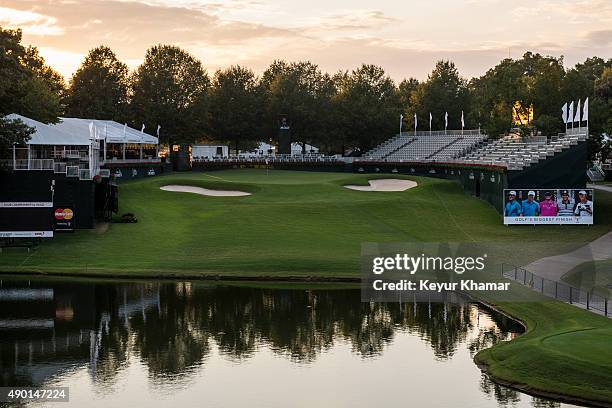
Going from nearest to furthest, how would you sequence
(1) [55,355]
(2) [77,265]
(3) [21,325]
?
1. (1) [55,355]
2. (3) [21,325]
3. (2) [77,265]

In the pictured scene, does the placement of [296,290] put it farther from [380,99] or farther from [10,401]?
[380,99]

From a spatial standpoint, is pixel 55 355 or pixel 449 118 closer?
pixel 55 355

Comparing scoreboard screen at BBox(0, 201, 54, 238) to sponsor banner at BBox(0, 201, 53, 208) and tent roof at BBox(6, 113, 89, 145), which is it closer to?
sponsor banner at BBox(0, 201, 53, 208)

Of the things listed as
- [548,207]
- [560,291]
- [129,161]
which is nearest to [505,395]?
[560,291]

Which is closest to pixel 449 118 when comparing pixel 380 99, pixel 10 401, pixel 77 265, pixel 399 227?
pixel 380 99

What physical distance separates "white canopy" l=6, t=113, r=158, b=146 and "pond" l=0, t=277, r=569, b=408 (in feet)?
83.3

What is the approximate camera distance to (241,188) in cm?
9294

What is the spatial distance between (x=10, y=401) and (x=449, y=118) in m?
127

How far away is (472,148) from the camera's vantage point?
373 ft

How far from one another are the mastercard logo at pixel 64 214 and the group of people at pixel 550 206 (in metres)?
35.4

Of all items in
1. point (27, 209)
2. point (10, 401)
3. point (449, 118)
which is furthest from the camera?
point (449, 118)

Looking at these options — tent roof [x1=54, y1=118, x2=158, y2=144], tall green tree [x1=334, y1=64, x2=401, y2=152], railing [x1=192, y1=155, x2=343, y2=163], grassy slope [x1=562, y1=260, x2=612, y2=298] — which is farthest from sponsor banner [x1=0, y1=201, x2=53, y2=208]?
tall green tree [x1=334, y1=64, x2=401, y2=152]

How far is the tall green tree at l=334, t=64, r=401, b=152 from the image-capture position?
148375 mm

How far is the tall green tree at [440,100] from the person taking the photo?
151m
